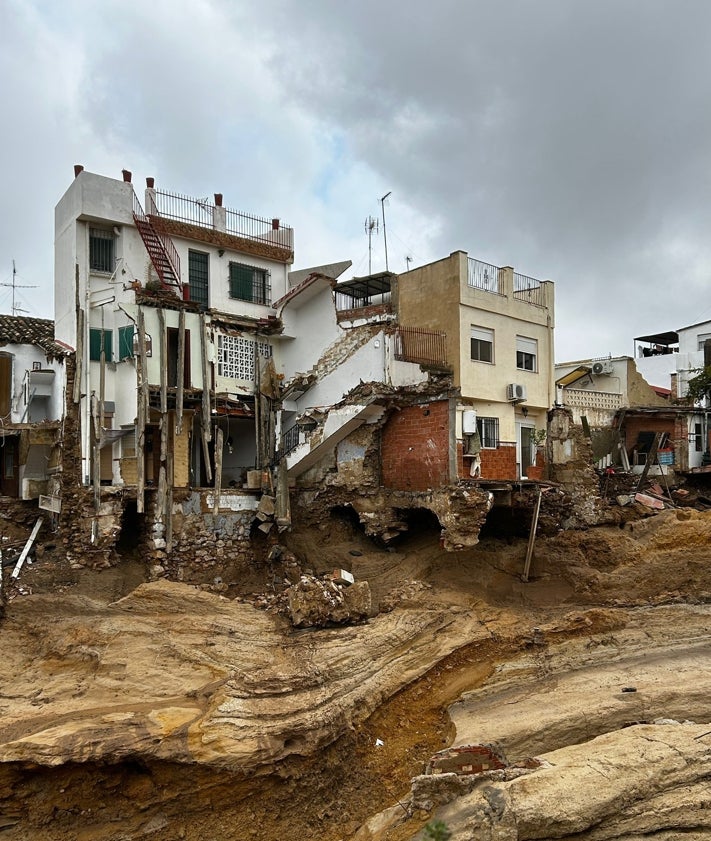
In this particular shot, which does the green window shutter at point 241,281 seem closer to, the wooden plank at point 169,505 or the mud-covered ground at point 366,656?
the wooden plank at point 169,505

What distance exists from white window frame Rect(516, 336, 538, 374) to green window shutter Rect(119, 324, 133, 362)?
12895 millimetres

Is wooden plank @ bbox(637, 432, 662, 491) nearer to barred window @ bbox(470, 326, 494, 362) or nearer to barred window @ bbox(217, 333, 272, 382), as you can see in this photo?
barred window @ bbox(470, 326, 494, 362)

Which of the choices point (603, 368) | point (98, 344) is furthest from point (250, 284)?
point (603, 368)

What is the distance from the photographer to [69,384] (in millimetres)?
20922

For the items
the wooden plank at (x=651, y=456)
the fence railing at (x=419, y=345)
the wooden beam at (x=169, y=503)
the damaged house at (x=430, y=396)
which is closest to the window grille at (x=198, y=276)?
the damaged house at (x=430, y=396)

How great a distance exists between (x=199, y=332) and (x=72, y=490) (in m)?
6.62

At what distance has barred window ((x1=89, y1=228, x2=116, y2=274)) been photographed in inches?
863

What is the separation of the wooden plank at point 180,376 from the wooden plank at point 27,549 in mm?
5145

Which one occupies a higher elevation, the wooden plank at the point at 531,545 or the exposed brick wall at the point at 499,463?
the exposed brick wall at the point at 499,463

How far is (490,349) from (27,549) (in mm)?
15641

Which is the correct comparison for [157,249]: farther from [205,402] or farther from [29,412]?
[29,412]

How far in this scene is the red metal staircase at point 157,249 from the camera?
22141mm

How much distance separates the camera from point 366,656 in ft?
47.8

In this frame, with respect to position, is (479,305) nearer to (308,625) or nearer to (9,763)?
(308,625)
